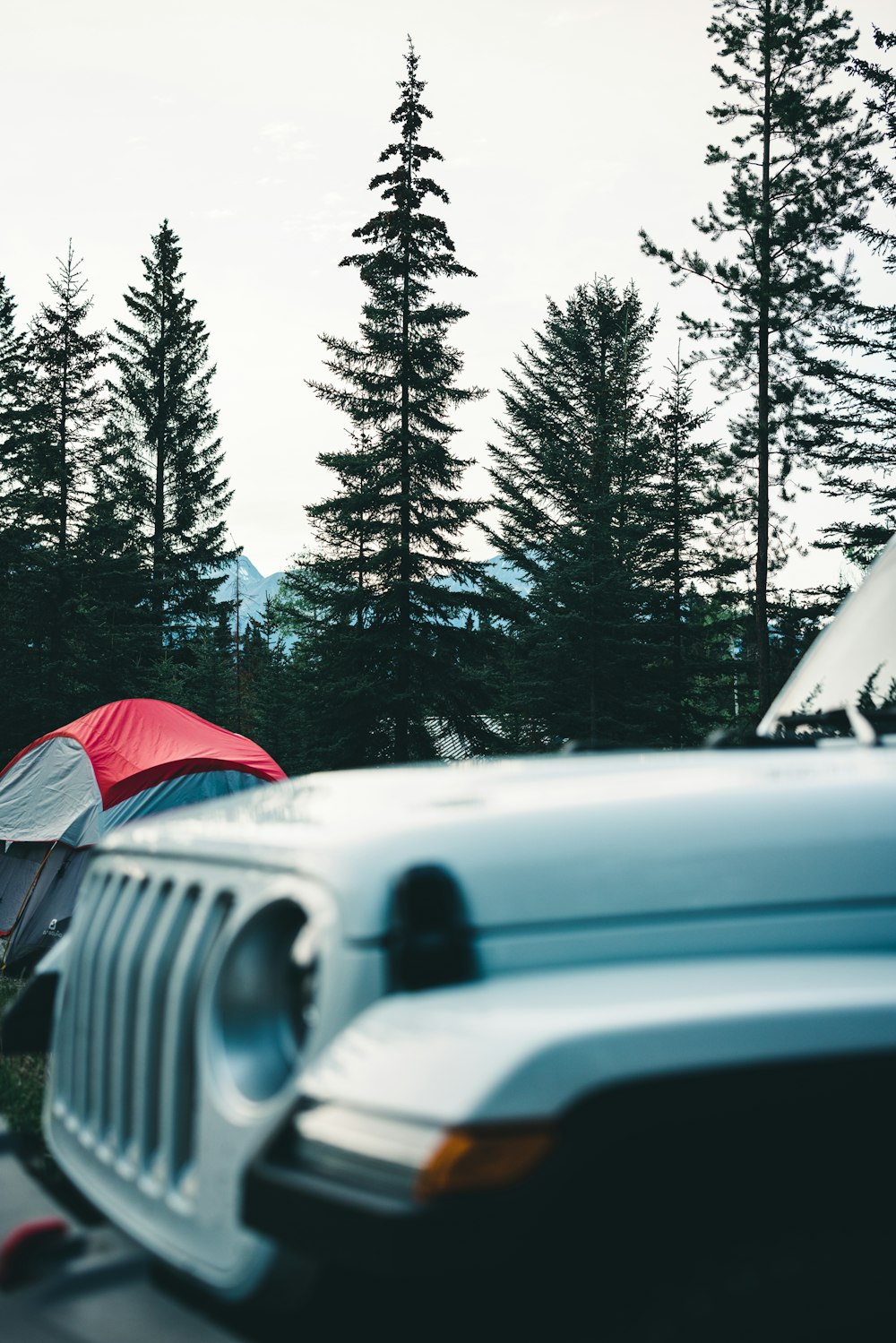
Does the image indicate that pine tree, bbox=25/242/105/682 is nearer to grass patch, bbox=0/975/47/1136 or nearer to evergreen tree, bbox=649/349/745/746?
evergreen tree, bbox=649/349/745/746

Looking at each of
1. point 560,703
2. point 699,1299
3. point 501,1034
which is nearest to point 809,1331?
point 699,1299

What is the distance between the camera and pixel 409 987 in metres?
1.60

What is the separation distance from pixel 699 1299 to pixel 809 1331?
0.13m

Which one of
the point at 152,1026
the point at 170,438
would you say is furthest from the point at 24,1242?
the point at 170,438

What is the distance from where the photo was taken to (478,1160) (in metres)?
1.35

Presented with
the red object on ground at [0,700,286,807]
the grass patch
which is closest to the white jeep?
the grass patch

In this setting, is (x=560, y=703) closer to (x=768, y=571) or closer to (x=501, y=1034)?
(x=768, y=571)

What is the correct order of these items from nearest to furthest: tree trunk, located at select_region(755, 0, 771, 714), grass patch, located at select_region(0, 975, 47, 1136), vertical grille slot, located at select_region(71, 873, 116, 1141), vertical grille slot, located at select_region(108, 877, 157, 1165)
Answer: vertical grille slot, located at select_region(108, 877, 157, 1165) < vertical grille slot, located at select_region(71, 873, 116, 1141) < grass patch, located at select_region(0, 975, 47, 1136) < tree trunk, located at select_region(755, 0, 771, 714)

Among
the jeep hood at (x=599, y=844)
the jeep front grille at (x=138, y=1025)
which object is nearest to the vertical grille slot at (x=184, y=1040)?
the jeep front grille at (x=138, y=1025)

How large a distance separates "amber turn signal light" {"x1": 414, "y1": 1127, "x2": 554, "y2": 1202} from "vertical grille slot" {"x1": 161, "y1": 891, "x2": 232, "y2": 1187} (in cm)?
48

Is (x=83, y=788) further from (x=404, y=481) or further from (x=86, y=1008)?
(x=404, y=481)

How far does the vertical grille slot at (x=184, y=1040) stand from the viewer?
1.73 metres

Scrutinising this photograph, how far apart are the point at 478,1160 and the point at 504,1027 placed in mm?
152

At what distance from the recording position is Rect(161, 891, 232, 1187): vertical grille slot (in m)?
1.73
